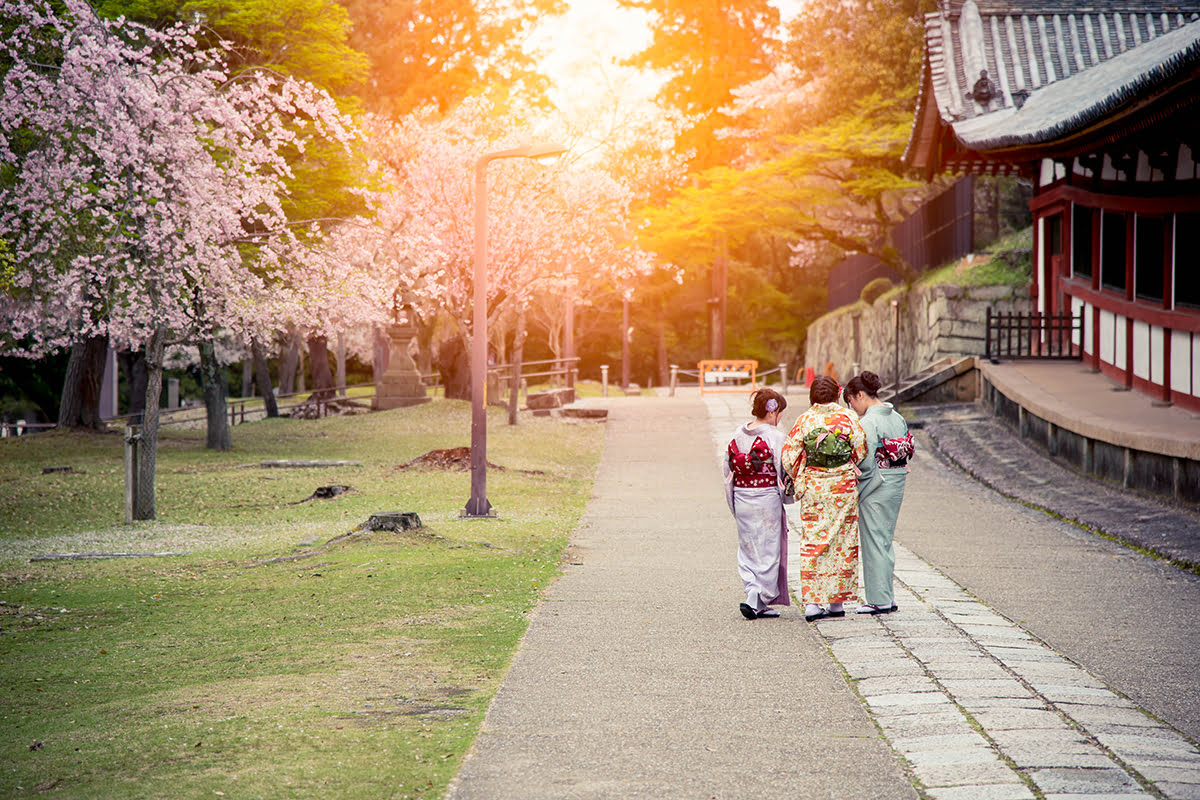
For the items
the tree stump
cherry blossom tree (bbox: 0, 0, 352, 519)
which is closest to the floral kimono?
the tree stump

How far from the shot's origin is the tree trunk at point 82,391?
26609 mm

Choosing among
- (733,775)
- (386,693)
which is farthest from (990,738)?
(386,693)

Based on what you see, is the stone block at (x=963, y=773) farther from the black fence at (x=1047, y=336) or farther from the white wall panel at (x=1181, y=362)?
the black fence at (x=1047, y=336)

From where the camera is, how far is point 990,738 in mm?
5219

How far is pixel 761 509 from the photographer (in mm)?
8117

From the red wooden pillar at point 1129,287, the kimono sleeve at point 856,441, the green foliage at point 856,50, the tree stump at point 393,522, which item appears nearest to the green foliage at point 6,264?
the tree stump at point 393,522

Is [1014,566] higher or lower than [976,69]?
lower

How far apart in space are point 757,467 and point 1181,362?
10191 millimetres

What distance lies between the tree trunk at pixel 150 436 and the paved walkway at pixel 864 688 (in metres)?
6.53

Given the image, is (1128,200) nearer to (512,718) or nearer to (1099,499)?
(1099,499)

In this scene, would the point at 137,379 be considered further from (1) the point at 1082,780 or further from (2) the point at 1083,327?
(1) the point at 1082,780

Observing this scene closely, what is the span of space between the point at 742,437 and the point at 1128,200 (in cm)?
1228

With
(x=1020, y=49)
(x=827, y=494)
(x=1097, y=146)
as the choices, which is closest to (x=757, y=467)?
(x=827, y=494)

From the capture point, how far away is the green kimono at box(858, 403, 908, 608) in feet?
26.9
